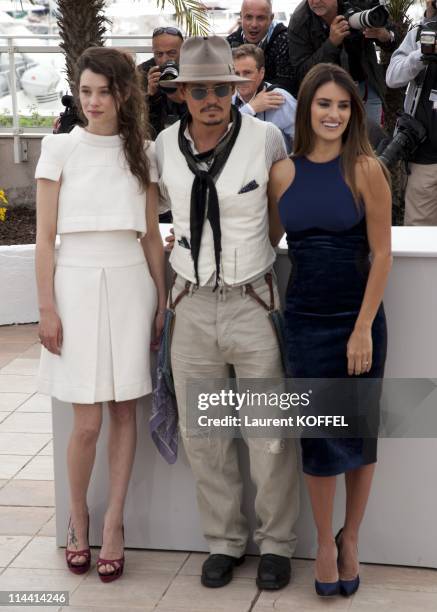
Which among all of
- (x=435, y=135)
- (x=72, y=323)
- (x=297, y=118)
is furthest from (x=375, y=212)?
(x=435, y=135)

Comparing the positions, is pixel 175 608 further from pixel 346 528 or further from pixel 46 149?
pixel 46 149

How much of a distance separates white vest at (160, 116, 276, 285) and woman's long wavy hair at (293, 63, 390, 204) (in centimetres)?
16

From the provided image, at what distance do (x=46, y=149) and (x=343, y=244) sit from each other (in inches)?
42.9

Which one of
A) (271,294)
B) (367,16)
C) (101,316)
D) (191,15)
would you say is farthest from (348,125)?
(191,15)

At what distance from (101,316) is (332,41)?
8.70 feet

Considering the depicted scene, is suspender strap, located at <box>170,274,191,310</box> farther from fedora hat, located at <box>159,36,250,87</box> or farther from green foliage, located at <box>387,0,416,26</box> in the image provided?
green foliage, located at <box>387,0,416,26</box>

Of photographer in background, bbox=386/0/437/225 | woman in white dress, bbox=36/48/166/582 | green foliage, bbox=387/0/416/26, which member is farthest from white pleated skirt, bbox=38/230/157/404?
green foliage, bbox=387/0/416/26

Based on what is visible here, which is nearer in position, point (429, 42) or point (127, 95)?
point (127, 95)

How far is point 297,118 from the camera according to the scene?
3551mm

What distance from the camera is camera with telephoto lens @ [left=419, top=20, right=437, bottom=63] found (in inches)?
233

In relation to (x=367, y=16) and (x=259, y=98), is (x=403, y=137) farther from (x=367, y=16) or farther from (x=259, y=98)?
(x=259, y=98)

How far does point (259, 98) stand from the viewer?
15.8 ft

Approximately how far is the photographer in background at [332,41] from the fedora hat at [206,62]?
2136mm

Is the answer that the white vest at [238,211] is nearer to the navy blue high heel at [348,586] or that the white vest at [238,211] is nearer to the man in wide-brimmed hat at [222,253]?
the man in wide-brimmed hat at [222,253]
